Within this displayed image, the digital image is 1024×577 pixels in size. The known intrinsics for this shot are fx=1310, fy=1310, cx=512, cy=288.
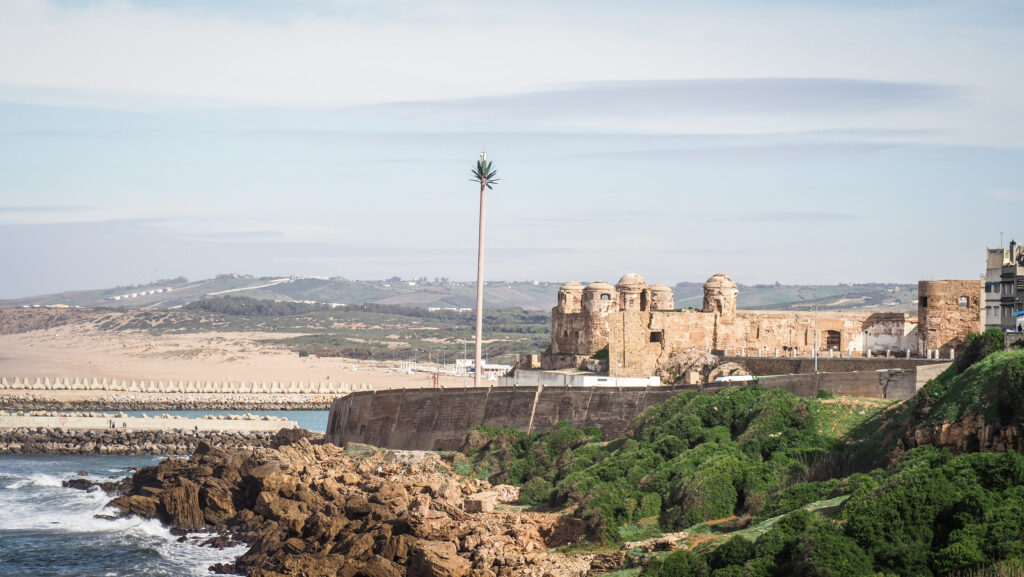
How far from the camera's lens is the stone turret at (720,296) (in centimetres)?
5284

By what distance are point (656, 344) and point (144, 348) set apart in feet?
360

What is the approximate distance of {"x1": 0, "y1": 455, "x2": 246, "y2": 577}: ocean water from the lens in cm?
3784

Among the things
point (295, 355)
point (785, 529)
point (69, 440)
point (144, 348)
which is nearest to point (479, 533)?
point (785, 529)

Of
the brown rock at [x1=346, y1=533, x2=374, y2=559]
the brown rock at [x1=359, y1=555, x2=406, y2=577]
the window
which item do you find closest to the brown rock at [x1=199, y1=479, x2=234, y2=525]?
the brown rock at [x1=346, y1=533, x2=374, y2=559]

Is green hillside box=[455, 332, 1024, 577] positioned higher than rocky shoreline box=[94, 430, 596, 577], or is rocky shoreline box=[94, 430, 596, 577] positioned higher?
green hillside box=[455, 332, 1024, 577]

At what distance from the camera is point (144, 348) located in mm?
150375

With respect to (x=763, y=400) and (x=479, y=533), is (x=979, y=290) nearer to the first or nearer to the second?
(x=763, y=400)

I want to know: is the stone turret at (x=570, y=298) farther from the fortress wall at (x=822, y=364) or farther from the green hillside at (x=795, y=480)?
the green hillside at (x=795, y=480)

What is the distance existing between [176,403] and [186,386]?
375 inches

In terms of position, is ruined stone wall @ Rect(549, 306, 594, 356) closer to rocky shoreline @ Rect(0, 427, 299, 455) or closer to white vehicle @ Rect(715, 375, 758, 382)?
white vehicle @ Rect(715, 375, 758, 382)

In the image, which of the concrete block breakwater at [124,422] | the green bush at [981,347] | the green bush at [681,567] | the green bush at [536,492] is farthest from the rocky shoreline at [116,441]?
the green bush at [681,567]

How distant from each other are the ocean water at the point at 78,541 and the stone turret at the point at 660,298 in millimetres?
23999

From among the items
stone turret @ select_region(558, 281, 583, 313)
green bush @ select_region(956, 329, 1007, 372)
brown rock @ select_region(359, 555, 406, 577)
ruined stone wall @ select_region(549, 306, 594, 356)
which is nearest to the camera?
brown rock @ select_region(359, 555, 406, 577)

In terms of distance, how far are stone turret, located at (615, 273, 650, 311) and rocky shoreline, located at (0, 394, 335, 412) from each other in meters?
38.6
